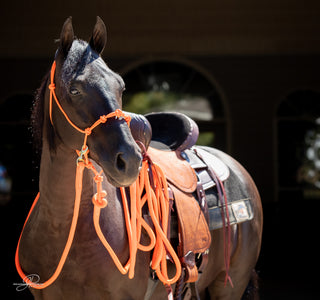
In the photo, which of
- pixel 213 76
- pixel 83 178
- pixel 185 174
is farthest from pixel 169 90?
pixel 83 178

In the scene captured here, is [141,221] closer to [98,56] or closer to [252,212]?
[98,56]

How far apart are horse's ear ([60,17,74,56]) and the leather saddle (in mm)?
Answer: 377

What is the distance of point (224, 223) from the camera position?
98.6 inches

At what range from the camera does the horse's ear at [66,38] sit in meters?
1.64

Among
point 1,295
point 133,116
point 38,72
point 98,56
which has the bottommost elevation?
point 1,295

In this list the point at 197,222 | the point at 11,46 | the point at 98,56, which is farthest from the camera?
the point at 11,46

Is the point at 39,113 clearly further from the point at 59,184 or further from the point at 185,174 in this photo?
the point at 185,174

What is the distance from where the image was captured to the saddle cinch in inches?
83.0

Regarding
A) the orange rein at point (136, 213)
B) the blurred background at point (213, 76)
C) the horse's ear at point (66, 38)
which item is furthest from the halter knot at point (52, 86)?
the blurred background at point (213, 76)

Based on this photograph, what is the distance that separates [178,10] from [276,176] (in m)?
3.26

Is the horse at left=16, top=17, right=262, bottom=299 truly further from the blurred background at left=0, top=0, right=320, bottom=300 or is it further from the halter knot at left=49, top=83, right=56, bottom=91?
the blurred background at left=0, top=0, right=320, bottom=300

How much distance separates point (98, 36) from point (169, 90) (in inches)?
236

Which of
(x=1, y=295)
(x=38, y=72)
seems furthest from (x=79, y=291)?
(x=38, y=72)

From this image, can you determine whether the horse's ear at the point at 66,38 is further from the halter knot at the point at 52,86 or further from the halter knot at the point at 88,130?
the halter knot at the point at 88,130
